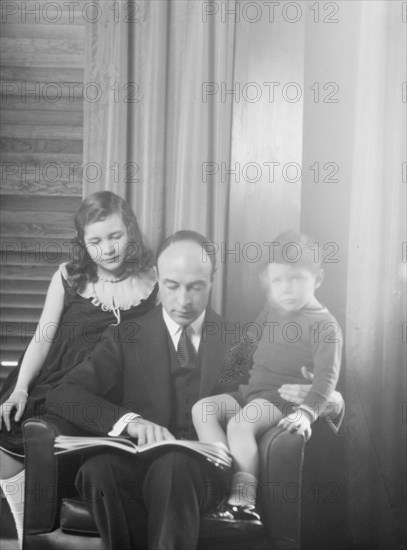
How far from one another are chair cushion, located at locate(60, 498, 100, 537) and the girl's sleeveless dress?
329mm

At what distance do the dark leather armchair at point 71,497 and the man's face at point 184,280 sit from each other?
0.39m

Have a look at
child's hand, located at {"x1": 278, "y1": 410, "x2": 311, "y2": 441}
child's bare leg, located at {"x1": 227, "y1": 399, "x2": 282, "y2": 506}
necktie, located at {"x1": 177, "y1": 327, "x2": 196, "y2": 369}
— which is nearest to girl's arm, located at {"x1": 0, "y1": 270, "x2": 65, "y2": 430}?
necktie, located at {"x1": 177, "y1": 327, "x2": 196, "y2": 369}

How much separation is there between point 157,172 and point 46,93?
1.23 feet

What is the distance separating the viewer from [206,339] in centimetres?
201

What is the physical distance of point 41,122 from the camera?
202 cm

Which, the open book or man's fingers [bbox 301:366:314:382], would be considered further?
man's fingers [bbox 301:366:314:382]

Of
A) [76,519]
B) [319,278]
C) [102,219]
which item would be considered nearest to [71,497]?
[76,519]

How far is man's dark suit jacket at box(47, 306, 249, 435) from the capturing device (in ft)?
6.37

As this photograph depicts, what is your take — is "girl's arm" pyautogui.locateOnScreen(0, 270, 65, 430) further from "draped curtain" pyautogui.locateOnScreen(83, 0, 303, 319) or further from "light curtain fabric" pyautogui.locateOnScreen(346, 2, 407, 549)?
"light curtain fabric" pyautogui.locateOnScreen(346, 2, 407, 549)

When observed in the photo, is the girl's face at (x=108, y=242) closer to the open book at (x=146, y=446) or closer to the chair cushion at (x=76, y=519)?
the open book at (x=146, y=446)

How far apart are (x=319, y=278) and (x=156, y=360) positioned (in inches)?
19.6

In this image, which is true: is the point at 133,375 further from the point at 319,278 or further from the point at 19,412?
the point at 319,278

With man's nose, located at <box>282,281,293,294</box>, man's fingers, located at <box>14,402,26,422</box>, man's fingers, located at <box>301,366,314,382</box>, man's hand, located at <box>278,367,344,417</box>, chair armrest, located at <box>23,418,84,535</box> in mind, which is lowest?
chair armrest, located at <box>23,418,84,535</box>

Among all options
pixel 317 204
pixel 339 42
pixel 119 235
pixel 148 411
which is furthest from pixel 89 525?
pixel 339 42
